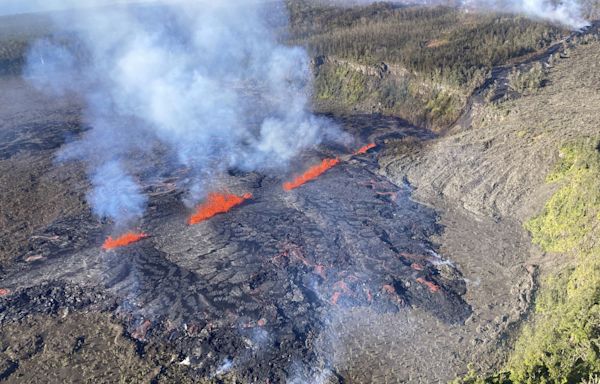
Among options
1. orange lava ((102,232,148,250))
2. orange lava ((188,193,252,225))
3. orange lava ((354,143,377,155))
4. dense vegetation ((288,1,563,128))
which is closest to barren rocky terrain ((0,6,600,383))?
orange lava ((102,232,148,250))

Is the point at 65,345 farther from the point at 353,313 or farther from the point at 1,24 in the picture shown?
the point at 1,24

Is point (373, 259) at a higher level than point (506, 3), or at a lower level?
lower

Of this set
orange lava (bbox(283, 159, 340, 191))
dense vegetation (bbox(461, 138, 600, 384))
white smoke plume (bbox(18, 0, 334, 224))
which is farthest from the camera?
white smoke plume (bbox(18, 0, 334, 224))

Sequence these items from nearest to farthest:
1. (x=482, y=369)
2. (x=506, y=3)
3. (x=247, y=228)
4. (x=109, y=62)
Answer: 1. (x=482, y=369)
2. (x=247, y=228)
3. (x=506, y=3)
4. (x=109, y=62)

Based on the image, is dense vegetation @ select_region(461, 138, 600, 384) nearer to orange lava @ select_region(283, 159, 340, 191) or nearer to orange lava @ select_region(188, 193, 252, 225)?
orange lava @ select_region(283, 159, 340, 191)

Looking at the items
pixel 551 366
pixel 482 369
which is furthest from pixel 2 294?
pixel 551 366

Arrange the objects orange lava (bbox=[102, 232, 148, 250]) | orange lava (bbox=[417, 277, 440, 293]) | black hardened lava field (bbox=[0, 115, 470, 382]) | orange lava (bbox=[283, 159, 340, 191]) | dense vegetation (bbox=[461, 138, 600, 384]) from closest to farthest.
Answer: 1. dense vegetation (bbox=[461, 138, 600, 384])
2. black hardened lava field (bbox=[0, 115, 470, 382])
3. orange lava (bbox=[417, 277, 440, 293])
4. orange lava (bbox=[102, 232, 148, 250])
5. orange lava (bbox=[283, 159, 340, 191])
